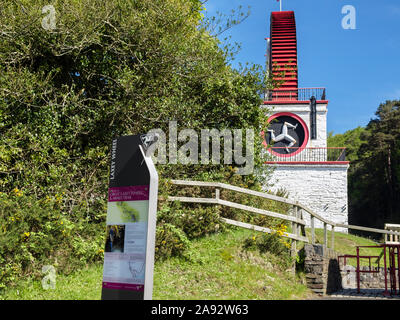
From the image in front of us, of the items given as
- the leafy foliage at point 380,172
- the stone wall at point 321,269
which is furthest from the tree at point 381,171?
the stone wall at point 321,269

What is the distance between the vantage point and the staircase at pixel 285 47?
97.2 feet

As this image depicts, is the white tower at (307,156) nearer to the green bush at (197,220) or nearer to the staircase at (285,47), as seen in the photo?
the staircase at (285,47)

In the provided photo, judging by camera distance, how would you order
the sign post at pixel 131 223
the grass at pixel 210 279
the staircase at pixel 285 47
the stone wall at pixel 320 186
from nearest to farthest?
1. the sign post at pixel 131 223
2. the grass at pixel 210 279
3. the stone wall at pixel 320 186
4. the staircase at pixel 285 47

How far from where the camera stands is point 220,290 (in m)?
8.05

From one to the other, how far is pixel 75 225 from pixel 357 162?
1780 inches

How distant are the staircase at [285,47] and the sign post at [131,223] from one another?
24425mm

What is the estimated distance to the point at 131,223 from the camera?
5.51 m

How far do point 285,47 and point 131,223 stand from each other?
3037cm

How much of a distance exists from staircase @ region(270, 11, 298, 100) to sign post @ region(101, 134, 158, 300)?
80.1 ft

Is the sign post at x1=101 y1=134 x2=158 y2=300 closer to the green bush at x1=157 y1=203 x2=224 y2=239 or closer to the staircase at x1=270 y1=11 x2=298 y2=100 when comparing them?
the green bush at x1=157 y1=203 x2=224 y2=239

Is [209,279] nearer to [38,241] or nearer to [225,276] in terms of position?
[225,276]

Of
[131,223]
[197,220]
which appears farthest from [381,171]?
[131,223]
